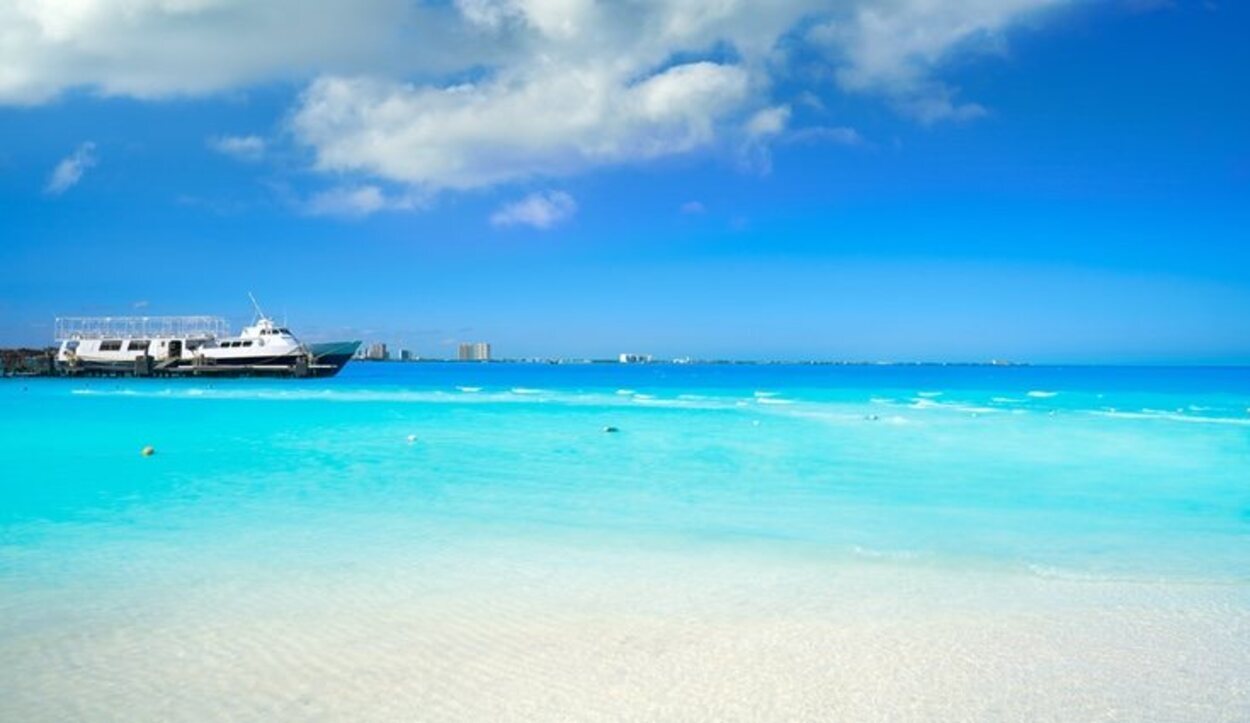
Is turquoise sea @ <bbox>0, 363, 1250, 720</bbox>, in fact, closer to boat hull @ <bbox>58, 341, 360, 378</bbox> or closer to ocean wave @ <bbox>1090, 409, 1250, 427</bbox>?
ocean wave @ <bbox>1090, 409, 1250, 427</bbox>

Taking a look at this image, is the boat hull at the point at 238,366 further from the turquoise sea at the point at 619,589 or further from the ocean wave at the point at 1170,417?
the ocean wave at the point at 1170,417

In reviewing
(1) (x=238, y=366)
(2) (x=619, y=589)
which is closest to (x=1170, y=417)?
(2) (x=619, y=589)

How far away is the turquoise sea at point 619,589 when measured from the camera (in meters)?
4.93

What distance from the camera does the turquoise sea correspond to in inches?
194

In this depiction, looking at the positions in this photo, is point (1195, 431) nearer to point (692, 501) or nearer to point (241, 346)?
point (692, 501)

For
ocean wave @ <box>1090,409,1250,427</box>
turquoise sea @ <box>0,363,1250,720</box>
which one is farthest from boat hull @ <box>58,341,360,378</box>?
ocean wave @ <box>1090,409,1250,427</box>

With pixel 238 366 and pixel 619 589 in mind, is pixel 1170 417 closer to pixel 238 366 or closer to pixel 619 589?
pixel 619 589

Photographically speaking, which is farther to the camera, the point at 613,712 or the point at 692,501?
the point at 692,501

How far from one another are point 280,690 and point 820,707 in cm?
329

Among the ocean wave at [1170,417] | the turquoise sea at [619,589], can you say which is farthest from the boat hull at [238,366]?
the ocean wave at [1170,417]

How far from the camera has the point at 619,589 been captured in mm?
7438

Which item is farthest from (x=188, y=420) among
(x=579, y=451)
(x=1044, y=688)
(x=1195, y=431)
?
(x=1195, y=431)

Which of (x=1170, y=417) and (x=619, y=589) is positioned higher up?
(x=619, y=589)

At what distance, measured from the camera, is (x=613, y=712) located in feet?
15.3
